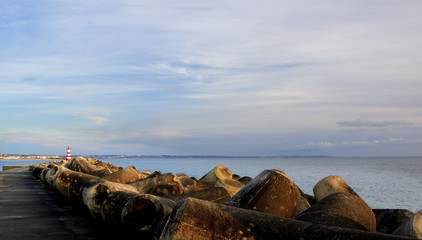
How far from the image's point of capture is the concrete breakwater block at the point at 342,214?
4.38m

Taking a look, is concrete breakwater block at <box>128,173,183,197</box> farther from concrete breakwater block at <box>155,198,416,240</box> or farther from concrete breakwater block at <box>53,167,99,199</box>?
concrete breakwater block at <box>155,198,416,240</box>

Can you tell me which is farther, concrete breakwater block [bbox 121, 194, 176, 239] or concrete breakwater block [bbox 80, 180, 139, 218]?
concrete breakwater block [bbox 80, 180, 139, 218]

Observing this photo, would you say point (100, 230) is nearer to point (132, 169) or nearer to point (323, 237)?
point (323, 237)

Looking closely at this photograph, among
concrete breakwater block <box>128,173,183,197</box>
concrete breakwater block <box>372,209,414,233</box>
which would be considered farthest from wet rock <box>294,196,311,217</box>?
concrete breakwater block <box>128,173,183,197</box>

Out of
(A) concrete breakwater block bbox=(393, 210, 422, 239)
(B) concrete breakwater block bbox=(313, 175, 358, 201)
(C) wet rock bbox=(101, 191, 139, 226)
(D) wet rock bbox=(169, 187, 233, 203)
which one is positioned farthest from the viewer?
(D) wet rock bbox=(169, 187, 233, 203)

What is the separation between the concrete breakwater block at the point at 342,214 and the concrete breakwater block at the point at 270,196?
24 centimetres

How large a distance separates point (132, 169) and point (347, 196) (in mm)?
6718

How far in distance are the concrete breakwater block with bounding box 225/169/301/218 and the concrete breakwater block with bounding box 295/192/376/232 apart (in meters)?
0.24

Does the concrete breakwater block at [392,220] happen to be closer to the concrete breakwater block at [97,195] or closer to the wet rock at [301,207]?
the wet rock at [301,207]

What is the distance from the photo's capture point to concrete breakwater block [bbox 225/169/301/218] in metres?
4.70

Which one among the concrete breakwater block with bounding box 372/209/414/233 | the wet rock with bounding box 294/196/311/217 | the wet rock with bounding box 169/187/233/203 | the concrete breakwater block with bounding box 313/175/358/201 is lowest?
the concrete breakwater block with bounding box 372/209/414/233

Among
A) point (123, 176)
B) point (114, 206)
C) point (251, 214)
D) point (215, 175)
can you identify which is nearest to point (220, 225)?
point (251, 214)

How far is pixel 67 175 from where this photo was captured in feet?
30.3

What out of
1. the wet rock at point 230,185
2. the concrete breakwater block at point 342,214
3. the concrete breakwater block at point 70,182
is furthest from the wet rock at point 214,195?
the concrete breakwater block at point 342,214
